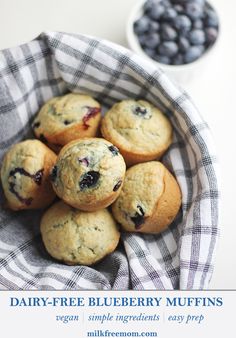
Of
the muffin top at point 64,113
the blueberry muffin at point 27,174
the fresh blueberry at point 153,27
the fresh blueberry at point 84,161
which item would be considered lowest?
the blueberry muffin at point 27,174

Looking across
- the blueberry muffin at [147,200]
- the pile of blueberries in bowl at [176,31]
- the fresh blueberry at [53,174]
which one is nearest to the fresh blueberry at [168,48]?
the pile of blueberries in bowl at [176,31]

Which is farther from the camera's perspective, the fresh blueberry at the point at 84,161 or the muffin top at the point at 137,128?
the muffin top at the point at 137,128

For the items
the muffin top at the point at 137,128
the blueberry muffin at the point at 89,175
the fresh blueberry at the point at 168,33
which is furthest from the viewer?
the fresh blueberry at the point at 168,33

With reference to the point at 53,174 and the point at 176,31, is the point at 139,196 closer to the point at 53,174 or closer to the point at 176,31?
the point at 53,174

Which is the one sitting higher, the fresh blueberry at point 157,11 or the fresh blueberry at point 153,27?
the fresh blueberry at point 157,11

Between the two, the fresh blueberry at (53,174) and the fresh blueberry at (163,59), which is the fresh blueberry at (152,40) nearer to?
the fresh blueberry at (163,59)
